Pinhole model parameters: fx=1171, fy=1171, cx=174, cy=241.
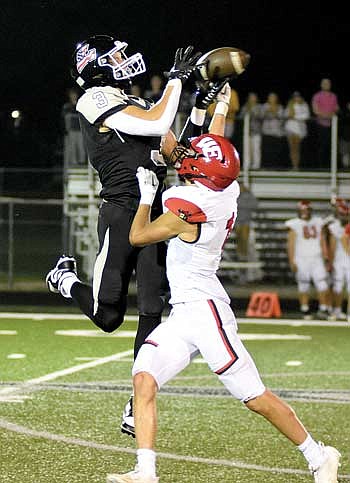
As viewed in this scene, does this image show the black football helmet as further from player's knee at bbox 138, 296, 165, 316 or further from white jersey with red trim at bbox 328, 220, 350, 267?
white jersey with red trim at bbox 328, 220, 350, 267

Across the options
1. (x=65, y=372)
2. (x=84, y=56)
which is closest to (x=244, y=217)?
(x=65, y=372)

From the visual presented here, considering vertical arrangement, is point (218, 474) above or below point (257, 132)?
below

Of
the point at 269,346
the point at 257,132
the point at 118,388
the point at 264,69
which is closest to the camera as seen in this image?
the point at 118,388

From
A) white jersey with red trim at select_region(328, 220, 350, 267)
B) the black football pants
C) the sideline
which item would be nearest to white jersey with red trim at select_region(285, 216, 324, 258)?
white jersey with red trim at select_region(328, 220, 350, 267)

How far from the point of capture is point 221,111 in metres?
6.38

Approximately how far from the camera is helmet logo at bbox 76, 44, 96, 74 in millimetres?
6145

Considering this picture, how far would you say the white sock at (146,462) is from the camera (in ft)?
16.7

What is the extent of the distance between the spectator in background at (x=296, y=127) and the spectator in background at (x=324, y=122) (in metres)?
0.24

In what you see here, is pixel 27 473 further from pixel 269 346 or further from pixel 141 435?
pixel 269 346

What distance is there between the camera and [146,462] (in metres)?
5.10

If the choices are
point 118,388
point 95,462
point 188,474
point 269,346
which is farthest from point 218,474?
point 269,346

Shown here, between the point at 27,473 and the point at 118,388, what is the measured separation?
9.06 feet

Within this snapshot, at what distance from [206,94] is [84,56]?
0.69 m

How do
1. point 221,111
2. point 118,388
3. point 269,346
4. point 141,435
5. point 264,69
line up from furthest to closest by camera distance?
point 264,69 → point 269,346 → point 118,388 → point 221,111 → point 141,435
